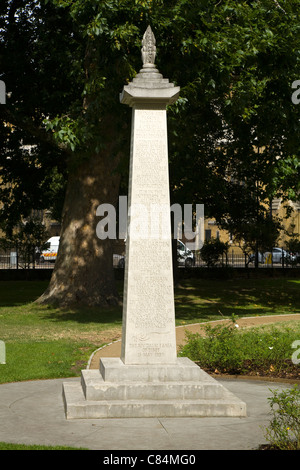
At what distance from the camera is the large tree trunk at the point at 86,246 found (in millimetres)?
22406

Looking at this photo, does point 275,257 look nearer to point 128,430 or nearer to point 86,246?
point 86,246

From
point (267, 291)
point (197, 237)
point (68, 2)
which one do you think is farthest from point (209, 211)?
point (197, 237)

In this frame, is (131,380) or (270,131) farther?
(270,131)

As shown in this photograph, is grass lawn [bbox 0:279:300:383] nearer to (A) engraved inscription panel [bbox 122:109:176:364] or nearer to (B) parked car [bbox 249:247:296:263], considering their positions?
(A) engraved inscription panel [bbox 122:109:176:364]

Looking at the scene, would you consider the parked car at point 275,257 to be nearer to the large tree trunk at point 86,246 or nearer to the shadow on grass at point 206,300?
the shadow on grass at point 206,300

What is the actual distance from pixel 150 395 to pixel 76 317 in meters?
11.7

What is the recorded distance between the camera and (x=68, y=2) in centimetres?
1814

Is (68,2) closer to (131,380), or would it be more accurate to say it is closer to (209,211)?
(131,380)

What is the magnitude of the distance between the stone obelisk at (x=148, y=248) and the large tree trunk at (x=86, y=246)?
42.6 feet

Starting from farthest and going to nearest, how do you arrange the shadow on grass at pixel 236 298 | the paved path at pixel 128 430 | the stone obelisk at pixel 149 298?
1. the shadow on grass at pixel 236 298
2. the stone obelisk at pixel 149 298
3. the paved path at pixel 128 430

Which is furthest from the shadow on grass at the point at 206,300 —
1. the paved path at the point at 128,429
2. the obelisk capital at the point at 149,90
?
the obelisk capital at the point at 149,90

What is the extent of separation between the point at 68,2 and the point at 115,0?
4.83 ft
